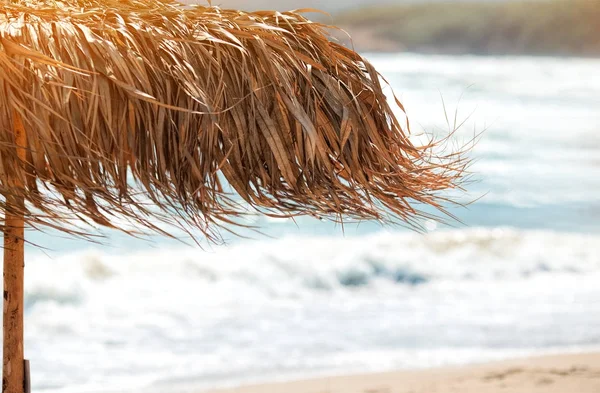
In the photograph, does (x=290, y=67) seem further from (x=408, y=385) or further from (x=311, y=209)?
(x=408, y=385)

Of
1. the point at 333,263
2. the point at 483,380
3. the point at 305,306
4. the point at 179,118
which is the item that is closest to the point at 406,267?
the point at 333,263

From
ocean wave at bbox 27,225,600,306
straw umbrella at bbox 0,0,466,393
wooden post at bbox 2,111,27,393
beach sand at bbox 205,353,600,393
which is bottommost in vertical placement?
beach sand at bbox 205,353,600,393

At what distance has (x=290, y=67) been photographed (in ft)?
4.17

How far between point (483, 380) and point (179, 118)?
86.6 inches

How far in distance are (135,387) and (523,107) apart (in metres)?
4.23

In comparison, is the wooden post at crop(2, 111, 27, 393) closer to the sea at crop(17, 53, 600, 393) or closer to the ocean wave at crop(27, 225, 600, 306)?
the sea at crop(17, 53, 600, 393)

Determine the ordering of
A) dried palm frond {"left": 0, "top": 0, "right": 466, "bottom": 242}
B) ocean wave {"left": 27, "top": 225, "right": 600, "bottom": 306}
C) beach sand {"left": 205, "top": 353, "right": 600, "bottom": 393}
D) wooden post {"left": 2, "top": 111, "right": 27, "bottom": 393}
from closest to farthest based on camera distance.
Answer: dried palm frond {"left": 0, "top": 0, "right": 466, "bottom": 242} < wooden post {"left": 2, "top": 111, "right": 27, "bottom": 393} < beach sand {"left": 205, "top": 353, "right": 600, "bottom": 393} < ocean wave {"left": 27, "top": 225, "right": 600, "bottom": 306}

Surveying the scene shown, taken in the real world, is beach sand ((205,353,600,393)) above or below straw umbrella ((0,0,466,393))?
below

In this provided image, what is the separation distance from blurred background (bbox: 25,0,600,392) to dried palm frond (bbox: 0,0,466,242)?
2.22 meters

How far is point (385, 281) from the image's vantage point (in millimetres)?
4953

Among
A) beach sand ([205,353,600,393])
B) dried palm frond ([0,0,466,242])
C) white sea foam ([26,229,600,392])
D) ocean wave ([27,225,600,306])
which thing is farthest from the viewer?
ocean wave ([27,225,600,306])

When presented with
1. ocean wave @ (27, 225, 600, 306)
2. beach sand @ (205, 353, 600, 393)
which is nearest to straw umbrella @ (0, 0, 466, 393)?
beach sand @ (205, 353, 600, 393)

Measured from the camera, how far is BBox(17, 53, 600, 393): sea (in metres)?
3.79

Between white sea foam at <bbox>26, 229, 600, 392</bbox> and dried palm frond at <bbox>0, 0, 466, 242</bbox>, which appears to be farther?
white sea foam at <bbox>26, 229, 600, 392</bbox>
